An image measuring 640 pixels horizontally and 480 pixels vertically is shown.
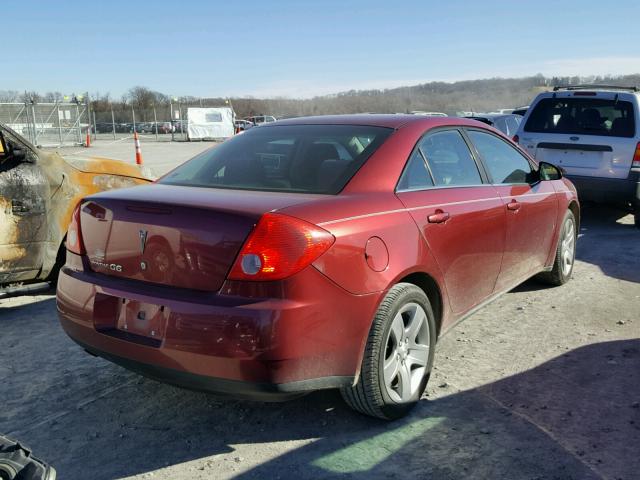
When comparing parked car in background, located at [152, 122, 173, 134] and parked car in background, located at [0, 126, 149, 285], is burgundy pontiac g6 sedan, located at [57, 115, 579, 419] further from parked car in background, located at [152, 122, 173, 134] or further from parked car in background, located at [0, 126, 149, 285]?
parked car in background, located at [152, 122, 173, 134]

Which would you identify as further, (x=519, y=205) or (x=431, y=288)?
(x=519, y=205)

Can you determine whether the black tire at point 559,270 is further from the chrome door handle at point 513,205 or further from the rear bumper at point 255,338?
the rear bumper at point 255,338

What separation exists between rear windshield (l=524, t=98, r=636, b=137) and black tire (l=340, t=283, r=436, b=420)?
652 cm

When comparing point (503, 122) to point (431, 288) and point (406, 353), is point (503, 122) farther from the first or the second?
point (406, 353)

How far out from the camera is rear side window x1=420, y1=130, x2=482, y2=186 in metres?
3.76

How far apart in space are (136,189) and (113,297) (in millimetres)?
698

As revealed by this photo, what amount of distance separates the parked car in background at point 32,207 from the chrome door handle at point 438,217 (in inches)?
136

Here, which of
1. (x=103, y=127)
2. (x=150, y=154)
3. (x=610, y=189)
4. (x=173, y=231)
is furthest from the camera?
(x=103, y=127)

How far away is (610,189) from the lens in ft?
27.1

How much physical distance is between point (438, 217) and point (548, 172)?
223 cm

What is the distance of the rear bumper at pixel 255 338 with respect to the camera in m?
2.61

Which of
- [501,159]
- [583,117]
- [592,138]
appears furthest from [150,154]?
[501,159]

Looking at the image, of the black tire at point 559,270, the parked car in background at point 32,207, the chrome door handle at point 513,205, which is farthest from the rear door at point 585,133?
the parked car in background at point 32,207

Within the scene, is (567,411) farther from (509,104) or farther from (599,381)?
(509,104)
